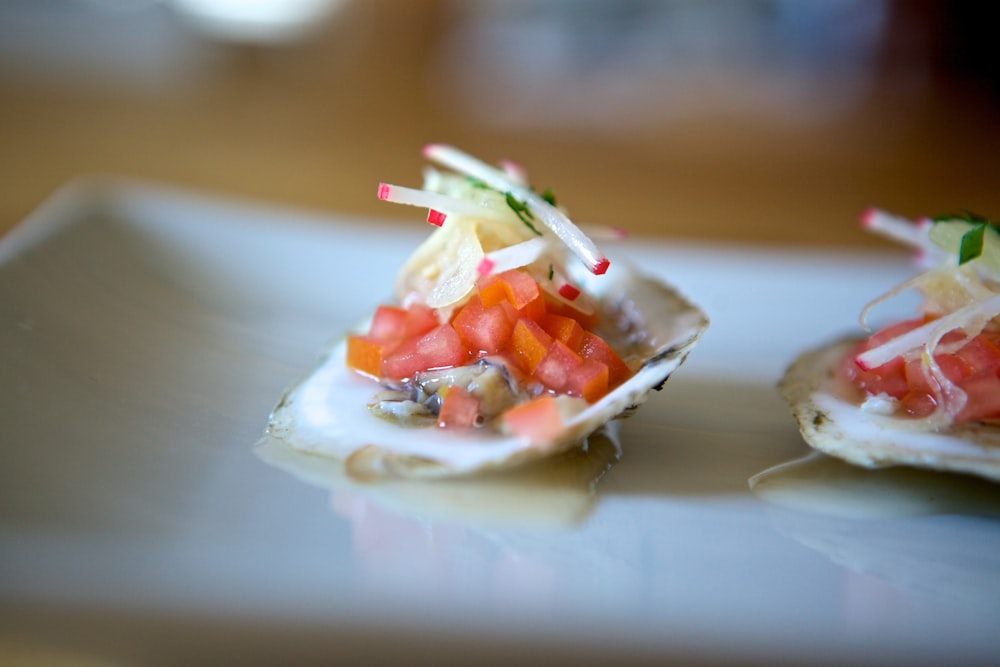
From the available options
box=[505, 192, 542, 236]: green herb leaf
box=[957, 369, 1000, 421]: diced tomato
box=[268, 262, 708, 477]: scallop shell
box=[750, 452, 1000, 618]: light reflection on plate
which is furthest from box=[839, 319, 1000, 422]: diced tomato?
box=[505, 192, 542, 236]: green herb leaf

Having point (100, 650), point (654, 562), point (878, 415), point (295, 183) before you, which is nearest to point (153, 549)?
point (100, 650)

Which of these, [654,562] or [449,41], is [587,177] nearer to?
[654,562]

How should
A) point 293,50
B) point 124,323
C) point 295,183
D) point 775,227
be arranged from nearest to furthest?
point 124,323 → point 775,227 → point 295,183 → point 293,50

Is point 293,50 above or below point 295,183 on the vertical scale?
above

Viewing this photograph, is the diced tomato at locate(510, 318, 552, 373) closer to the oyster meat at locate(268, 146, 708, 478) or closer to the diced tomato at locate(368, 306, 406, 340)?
the oyster meat at locate(268, 146, 708, 478)

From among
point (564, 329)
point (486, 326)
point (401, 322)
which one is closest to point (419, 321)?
point (401, 322)

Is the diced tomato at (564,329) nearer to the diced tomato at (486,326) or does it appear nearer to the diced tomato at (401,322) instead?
the diced tomato at (486,326)

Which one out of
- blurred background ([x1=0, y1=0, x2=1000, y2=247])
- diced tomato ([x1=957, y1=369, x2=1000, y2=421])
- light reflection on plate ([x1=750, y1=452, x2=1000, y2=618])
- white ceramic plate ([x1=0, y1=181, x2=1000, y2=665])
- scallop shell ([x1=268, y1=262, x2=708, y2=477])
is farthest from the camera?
blurred background ([x1=0, y1=0, x2=1000, y2=247])

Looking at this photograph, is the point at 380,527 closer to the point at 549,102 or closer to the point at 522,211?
the point at 522,211
